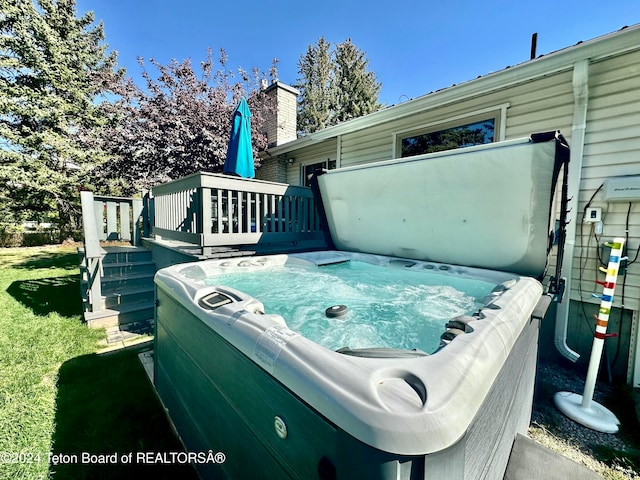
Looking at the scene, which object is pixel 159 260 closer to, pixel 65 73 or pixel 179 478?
pixel 179 478

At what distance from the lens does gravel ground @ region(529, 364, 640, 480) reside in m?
1.70

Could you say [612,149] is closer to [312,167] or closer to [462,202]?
[462,202]

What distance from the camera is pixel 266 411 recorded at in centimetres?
93

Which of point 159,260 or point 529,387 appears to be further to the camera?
point 159,260

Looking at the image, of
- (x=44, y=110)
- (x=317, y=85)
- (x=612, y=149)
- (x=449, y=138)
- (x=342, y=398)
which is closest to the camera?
(x=342, y=398)

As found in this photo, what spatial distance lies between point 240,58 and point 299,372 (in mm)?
9029

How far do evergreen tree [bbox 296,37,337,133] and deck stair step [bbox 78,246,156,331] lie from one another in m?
13.5

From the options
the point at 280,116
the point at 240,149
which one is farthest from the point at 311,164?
the point at 240,149

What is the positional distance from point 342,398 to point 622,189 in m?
3.39

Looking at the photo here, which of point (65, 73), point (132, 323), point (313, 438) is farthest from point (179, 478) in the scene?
point (65, 73)

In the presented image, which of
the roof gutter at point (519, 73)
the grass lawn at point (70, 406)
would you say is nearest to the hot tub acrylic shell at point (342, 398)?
the grass lawn at point (70, 406)

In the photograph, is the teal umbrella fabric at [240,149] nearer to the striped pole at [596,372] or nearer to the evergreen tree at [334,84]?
the striped pole at [596,372]

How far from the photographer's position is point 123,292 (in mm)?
3682

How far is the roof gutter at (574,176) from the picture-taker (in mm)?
2691
